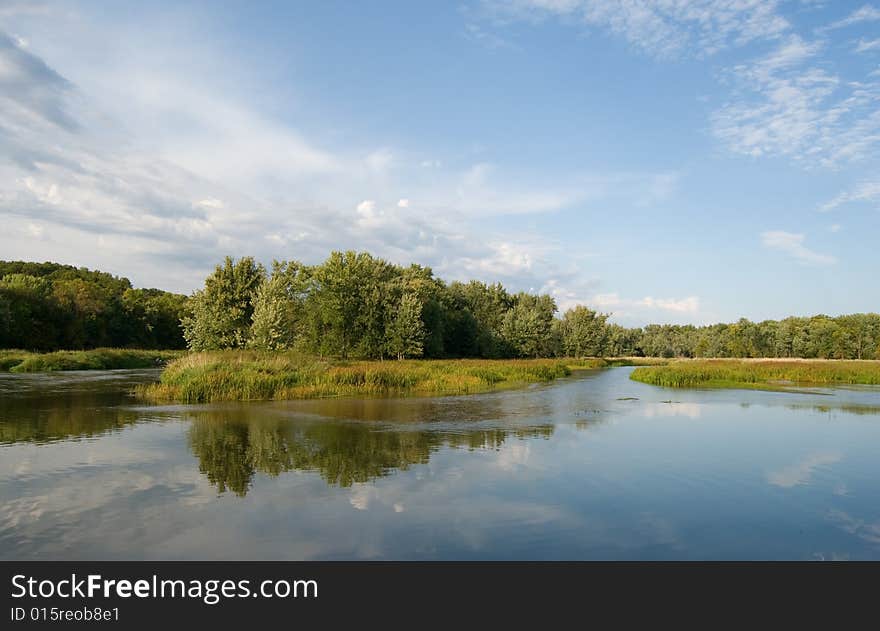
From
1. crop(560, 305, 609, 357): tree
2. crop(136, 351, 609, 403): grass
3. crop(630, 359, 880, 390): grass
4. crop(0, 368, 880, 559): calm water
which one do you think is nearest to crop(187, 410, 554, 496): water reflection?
crop(0, 368, 880, 559): calm water

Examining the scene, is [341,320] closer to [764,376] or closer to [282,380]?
[282,380]

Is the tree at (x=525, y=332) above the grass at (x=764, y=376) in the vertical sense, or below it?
above

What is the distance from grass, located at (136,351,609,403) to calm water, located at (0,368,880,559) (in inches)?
174

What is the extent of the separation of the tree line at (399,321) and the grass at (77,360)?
732 centimetres

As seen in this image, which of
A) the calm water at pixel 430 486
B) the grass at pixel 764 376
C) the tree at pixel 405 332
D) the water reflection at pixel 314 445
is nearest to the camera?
the calm water at pixel 430 486

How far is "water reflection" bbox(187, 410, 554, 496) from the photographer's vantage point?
39.9 feet

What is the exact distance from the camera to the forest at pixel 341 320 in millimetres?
46938

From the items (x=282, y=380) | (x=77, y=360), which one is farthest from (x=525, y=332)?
(x=282, y=380)

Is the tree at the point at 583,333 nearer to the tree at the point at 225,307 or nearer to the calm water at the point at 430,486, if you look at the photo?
the tree at the point at 225,307

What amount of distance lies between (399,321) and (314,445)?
39740 millimetres

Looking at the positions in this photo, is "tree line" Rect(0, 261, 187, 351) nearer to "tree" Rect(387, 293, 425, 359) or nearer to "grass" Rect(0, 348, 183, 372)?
"grass" Rect(0, 348, 183, 372)

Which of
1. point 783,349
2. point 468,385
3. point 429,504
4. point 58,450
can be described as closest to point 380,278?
point 468,385

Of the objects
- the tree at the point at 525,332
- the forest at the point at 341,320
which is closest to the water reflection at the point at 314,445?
the forest at the point at 341,320
